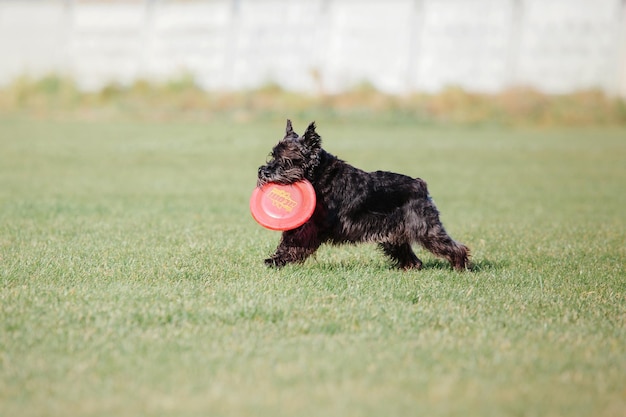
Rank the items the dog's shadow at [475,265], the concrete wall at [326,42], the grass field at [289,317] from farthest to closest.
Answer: the concrete wall at [326,42]
the dog's shadow at [475,265]
the grass field at [289,317]

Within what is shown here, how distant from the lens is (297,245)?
24.7 feet

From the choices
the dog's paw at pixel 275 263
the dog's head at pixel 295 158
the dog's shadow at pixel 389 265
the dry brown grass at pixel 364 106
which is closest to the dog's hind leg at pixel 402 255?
the dog's shadow at pixel 389 265

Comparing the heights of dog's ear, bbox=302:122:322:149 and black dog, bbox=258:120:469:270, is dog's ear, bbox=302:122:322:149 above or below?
above

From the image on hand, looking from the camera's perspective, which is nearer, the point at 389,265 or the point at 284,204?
the point at 284,204

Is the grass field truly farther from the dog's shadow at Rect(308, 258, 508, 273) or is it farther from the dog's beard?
the dog's beard

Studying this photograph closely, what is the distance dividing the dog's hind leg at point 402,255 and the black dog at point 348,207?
18 centimetres

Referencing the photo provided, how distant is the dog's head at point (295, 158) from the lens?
24.2 ft

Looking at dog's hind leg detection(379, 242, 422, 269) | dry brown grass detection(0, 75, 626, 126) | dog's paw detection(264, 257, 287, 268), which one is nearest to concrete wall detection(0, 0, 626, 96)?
dry brown grass detection(0, 75, 626, 126)

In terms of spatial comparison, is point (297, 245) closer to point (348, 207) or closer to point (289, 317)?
point (348, 207)

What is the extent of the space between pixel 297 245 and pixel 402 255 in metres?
1.09

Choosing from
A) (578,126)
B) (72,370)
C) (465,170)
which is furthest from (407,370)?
(578,126)

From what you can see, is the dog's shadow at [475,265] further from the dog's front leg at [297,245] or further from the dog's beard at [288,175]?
the dog's beard at [288,175]

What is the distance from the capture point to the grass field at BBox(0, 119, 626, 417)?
4277 millimetres

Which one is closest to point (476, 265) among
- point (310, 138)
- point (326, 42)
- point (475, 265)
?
point (475, 265)
